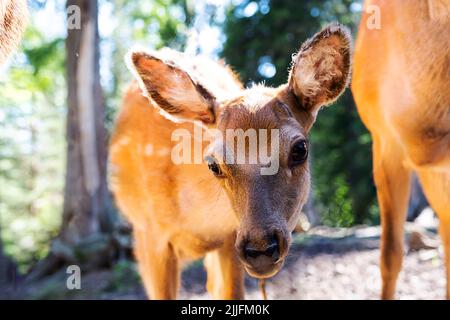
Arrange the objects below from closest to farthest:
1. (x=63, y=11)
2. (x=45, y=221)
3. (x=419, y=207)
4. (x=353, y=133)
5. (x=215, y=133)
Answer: (x=215, y=133)
(x=419, y=207)
(x=63, y=11)
(x=353, y=133)
(x=45, y=221)

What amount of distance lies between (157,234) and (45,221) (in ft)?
74.5

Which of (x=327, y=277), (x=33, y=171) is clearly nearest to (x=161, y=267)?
(x=327, y=277)

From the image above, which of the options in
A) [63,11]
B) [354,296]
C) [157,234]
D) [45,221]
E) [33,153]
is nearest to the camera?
[157,234]

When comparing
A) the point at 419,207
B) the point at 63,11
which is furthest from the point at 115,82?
the point at 419,207

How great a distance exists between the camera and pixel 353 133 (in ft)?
55.8

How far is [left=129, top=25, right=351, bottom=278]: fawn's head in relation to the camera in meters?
3.66

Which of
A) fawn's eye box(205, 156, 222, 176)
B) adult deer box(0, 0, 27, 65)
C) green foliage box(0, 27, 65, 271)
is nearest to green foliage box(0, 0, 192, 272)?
green foliage box(0, 27, 65, 271)

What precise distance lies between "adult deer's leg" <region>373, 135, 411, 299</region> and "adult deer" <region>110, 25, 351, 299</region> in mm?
1492

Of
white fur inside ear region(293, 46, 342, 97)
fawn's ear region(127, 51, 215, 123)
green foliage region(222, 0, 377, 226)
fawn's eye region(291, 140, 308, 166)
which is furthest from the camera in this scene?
green foliage region(222, 0, 377, 226)

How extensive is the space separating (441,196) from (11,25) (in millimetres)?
4180

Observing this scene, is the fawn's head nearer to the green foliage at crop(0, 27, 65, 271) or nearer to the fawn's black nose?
the fawn's black nose

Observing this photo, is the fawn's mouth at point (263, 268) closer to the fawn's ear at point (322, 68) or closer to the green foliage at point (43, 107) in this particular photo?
the fawn's ear at point (322, 68)

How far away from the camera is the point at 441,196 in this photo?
6.24 meters
